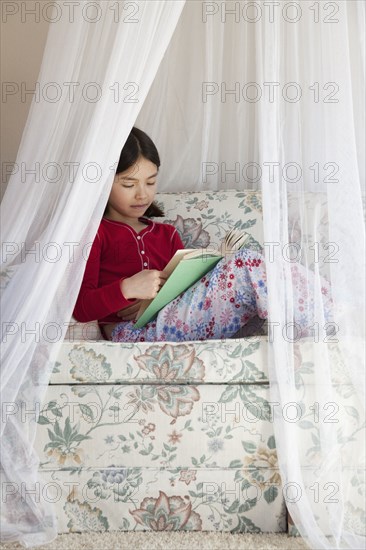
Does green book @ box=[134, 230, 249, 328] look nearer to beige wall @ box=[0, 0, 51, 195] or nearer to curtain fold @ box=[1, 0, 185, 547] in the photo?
curtain fold @ box=[1, 0, 185, 547]

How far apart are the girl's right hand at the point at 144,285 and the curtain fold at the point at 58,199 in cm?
24

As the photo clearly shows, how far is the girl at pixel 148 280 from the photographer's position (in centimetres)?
200

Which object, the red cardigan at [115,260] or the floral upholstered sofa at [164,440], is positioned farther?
the red cardigan at [115,260]

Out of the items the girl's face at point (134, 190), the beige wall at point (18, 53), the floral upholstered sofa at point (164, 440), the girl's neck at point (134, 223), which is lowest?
the floral upholstered sofa at point (164, 440)

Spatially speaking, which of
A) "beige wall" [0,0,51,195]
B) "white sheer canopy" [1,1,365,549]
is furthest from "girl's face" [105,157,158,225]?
"beige wall" [0,0,51,195]

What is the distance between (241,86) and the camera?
8.79ft

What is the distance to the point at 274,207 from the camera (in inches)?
→ 69.9

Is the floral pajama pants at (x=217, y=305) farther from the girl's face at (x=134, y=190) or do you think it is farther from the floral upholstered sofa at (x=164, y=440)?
the girl's face at (x=134, y=190)

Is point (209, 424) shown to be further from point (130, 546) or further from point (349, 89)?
point (349, 89)

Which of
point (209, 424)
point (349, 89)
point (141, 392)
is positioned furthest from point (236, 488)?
point (349, 89)

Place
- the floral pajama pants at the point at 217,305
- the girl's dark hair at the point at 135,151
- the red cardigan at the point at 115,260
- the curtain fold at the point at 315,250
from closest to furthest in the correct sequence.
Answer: the curtain fold at the point at 315,250 < the floral pajama pants at the point at 217,305 < the red cardigan at the point at 115,260 < the girl's dark hair at the point at 135,151

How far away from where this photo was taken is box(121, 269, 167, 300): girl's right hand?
208cm

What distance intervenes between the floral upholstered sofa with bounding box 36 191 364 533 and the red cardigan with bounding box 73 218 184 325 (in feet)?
0.98

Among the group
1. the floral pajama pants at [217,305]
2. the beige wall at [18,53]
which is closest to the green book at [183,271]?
the floral pajama pants at [217,305]
